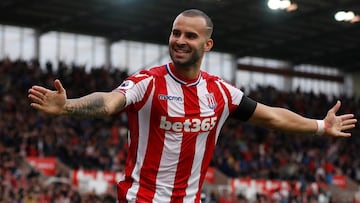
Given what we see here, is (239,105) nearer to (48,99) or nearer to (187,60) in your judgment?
(187,60)

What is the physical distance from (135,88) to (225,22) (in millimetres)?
31938

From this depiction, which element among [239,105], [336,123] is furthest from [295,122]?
[239,105]

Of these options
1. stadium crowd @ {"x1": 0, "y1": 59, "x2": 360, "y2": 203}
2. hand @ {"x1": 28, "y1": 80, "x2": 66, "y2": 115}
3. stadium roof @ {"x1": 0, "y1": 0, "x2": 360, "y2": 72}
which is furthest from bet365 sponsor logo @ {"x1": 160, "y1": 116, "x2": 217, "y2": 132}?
stadium roof @ {"x1": 0, "y1": 0, "x2": 360, "y2": 72}

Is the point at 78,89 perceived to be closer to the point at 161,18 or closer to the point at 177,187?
the point at 161,18

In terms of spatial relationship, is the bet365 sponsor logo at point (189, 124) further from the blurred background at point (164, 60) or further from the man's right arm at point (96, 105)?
the blurred background at point (164, 60)

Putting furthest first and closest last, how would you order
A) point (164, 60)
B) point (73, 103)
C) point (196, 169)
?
point (164, 60), point (196, 169), point (73, 103)

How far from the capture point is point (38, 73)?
28.1 m

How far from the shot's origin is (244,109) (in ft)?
19.2

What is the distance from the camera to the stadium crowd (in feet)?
65.6

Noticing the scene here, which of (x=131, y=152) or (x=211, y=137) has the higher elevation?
(x=211, y=137)

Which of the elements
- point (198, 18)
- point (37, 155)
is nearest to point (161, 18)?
point (37, 155)

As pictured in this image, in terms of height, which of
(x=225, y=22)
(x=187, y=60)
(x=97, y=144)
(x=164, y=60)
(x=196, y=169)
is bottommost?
(x=97, y=144)

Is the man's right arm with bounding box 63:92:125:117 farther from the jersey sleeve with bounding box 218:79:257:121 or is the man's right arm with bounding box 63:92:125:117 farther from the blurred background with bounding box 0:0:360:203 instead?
the blurred background with bounding box 0:0:360:203

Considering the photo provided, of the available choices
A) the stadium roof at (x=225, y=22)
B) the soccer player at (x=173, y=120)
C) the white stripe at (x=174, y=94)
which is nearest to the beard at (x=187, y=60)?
the soccer player at (x=173, y=120)
